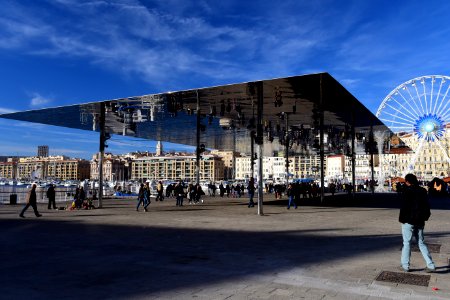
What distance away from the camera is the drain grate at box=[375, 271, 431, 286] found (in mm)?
6586

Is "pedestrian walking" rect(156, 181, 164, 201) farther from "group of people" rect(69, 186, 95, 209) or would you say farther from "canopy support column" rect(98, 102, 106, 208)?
Result: "group of people" rect(69, 186, 95, 209)

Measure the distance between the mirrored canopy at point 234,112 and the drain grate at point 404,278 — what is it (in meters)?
9.88

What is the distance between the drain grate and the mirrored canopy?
9.88 meters

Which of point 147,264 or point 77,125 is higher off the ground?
point 77,125

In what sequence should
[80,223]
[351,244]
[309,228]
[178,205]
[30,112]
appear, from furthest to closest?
1. [178,205]
2. [30,112]
3. [80,223]
4. [309,228]
5. [351,244]

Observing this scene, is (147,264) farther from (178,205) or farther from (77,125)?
(77,125)

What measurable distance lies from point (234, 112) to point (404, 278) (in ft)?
64.7

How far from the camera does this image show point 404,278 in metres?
6.85

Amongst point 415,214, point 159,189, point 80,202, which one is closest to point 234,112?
point 159,189

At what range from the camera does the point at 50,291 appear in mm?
5891

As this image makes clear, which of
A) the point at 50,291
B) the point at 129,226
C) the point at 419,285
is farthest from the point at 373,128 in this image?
the point at 50,291

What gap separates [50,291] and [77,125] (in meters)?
25.1

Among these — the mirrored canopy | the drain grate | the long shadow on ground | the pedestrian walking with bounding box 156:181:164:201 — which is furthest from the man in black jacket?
the pedestrian walking with bounding box 156:181:164:201

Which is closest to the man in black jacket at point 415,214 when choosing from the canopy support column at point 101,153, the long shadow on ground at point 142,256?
the long shadow on ground at point 142,256
